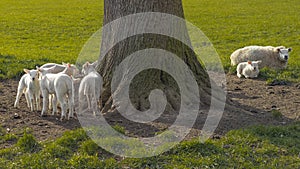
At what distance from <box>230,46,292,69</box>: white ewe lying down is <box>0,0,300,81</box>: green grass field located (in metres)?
0.35

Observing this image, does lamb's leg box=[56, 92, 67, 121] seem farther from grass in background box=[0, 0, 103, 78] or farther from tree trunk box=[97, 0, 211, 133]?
grass in background box=[0, 0, 103, 78]

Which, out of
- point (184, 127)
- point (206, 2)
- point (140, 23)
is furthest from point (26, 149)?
point (206, 2)

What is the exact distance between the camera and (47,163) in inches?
255

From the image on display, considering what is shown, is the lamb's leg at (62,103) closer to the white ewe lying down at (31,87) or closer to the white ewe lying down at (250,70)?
the white ewe lying down at (31,87)

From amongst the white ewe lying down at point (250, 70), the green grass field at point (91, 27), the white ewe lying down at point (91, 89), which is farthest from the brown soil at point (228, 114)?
the green grass field at point (91, 27)

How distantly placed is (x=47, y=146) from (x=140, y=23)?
3160 millimetres

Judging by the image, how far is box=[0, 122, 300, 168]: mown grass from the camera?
6496 mm

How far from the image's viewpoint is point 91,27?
84.7ft

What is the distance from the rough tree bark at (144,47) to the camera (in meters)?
8.78

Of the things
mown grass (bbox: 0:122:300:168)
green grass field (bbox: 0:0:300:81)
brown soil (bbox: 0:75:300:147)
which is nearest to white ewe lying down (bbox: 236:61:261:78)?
green grass field (bbox: 0:0:300:81)

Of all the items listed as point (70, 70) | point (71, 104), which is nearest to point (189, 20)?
point (70, 70)

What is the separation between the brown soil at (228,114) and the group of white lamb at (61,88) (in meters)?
0.25

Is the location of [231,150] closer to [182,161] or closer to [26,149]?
[182,161]

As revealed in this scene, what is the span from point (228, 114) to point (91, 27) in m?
18.1
